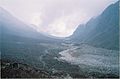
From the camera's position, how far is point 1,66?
2233 inches

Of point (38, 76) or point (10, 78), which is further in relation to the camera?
point (38, 76)

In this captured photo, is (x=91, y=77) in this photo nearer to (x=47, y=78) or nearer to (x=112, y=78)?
(x=112, y=78)

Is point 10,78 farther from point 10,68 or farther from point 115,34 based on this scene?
point 115,34

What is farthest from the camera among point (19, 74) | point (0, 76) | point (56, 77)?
point (56, 77)

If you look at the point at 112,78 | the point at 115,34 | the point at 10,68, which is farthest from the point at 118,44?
the point at 10,68

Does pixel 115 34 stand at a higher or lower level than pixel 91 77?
higher

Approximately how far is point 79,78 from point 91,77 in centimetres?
410

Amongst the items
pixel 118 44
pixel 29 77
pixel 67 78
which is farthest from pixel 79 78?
pixel 118 44

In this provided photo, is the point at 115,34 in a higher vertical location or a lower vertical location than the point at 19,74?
higher

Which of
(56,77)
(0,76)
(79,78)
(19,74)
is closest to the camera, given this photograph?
(0,76)

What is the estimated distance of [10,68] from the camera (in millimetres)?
57719

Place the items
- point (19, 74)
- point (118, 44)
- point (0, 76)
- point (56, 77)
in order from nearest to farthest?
point (0, 76), point (19, 74), point (56, 77), point (118, 44)

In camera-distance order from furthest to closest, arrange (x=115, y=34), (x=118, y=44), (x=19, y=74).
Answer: (x=115, y=34)
(x=118, y=44)
(x=19, y=74)

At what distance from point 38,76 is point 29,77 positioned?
8.32 ft
